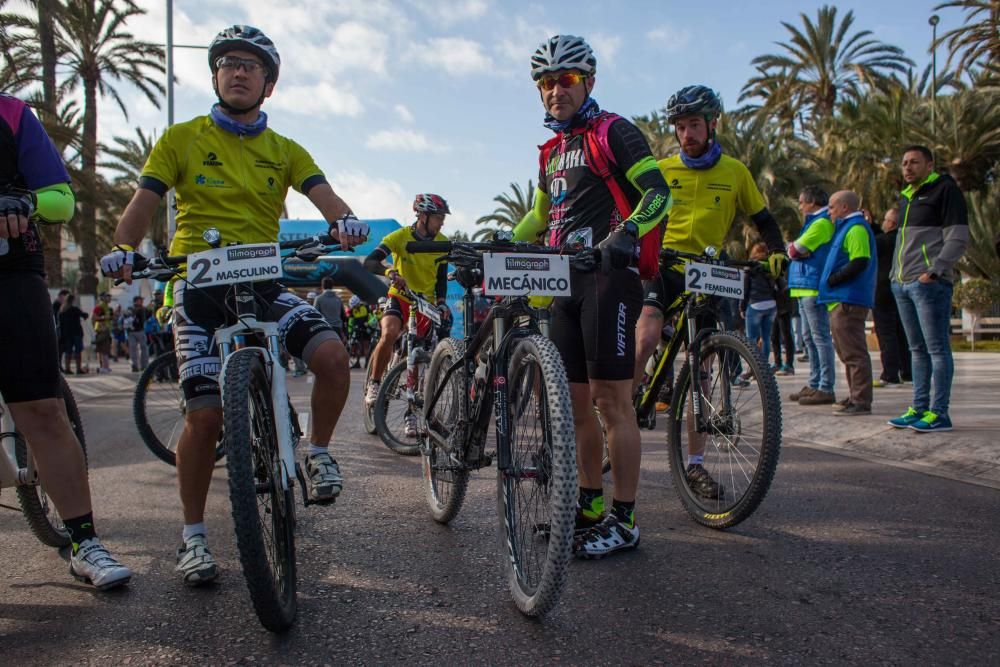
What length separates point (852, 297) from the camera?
7.62m

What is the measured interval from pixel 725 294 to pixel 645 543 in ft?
4.36

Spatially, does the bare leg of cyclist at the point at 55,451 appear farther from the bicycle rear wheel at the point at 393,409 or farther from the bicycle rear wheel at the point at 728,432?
the bicycle rear wheel at the point at 393,409

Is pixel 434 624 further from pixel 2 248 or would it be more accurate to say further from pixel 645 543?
pixel 2 248

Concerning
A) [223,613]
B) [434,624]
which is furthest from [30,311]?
[434,624]

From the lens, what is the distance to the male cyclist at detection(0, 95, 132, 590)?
3.17 m

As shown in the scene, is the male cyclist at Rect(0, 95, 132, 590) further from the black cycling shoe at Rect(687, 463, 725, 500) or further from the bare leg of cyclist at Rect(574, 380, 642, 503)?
the black cycling shoe at Rect(687, 463, 725, 500)

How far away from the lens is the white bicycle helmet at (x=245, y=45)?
3.52m

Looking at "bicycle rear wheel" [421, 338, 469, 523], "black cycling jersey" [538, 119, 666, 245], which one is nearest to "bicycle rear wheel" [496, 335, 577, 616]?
"bicycle rear wheel" [421, 338, 469, 523]

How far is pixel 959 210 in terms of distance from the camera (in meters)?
6.27

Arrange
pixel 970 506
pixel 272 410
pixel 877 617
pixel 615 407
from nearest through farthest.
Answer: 1. pixel 877 617
2. pixel 272 410
3. pixel 615 407
4. pixel 970 506

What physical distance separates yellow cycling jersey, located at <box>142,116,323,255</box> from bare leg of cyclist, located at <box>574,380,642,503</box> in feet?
5.33

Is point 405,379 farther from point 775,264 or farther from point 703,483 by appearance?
point 775,264

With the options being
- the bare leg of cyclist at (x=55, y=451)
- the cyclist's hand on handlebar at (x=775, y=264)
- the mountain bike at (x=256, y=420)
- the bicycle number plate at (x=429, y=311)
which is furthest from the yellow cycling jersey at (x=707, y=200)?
the bare leg of cyclist at (x=55, y=451)

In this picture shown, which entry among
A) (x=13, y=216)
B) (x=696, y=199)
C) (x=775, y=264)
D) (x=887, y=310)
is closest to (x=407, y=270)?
(x=696, y=199)
